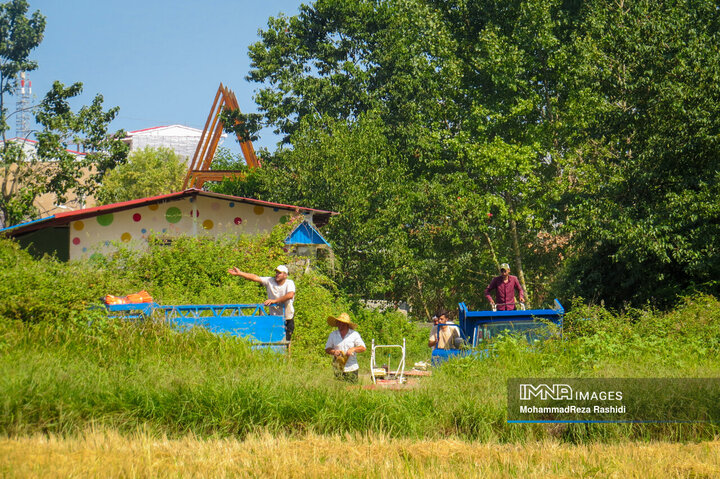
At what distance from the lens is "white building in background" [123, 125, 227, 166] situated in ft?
286

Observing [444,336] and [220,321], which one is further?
[444,336]

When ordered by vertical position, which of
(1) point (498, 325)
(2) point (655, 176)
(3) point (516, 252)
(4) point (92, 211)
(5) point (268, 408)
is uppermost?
(2) point (655, 176)

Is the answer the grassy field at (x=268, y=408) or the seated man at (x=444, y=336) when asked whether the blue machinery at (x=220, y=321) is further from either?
the seated man at (x=444, y=336)

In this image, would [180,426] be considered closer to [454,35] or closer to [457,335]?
[457,335]

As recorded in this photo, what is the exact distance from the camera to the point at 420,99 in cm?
3688

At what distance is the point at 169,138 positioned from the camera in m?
88.4

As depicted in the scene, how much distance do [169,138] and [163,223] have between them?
68976 millimetres

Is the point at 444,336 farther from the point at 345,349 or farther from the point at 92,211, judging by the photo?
the point at 92,211

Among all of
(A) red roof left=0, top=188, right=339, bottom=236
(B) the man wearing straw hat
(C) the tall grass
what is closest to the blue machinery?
(C) the tall grass

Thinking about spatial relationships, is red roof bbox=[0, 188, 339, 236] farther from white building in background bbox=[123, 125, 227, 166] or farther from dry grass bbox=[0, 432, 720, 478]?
white building in background bbox=[123, 125, 227, 166]

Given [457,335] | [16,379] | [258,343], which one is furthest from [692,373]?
[16,379]

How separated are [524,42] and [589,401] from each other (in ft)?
81.7

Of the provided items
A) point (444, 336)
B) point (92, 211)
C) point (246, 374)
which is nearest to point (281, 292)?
point (246, 374)

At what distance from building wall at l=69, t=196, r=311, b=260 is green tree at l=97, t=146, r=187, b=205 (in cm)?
3578
